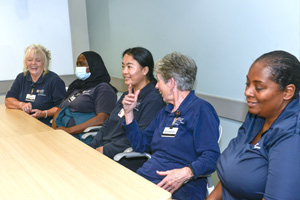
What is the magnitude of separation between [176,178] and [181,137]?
26 cm

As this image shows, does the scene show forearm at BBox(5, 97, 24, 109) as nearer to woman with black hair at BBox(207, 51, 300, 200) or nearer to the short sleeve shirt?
the short sleeve shirt

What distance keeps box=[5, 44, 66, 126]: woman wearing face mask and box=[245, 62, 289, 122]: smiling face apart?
2499 millimetres

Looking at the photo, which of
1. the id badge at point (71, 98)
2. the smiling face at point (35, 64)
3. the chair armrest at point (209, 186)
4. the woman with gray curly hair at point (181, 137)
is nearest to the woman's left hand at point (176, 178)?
the woman with gray curly hair at point (181, 137)

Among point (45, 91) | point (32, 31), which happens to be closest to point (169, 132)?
point (45, 91)

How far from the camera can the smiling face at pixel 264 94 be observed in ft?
4.42

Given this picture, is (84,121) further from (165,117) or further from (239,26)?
(239,26)

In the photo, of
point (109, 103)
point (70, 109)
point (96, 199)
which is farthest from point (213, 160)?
point (70, 109)

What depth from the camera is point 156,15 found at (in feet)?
10.7

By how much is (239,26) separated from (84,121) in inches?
66.0

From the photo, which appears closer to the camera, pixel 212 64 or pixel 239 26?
pixel 239 26

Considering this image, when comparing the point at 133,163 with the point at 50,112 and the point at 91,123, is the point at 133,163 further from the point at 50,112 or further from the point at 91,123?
the point at 50,112

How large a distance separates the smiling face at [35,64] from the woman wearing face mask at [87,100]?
0.59 metres

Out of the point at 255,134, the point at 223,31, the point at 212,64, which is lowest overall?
the point at 255,134

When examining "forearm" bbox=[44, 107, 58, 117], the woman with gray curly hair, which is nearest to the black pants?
the woman with gray curly hair
